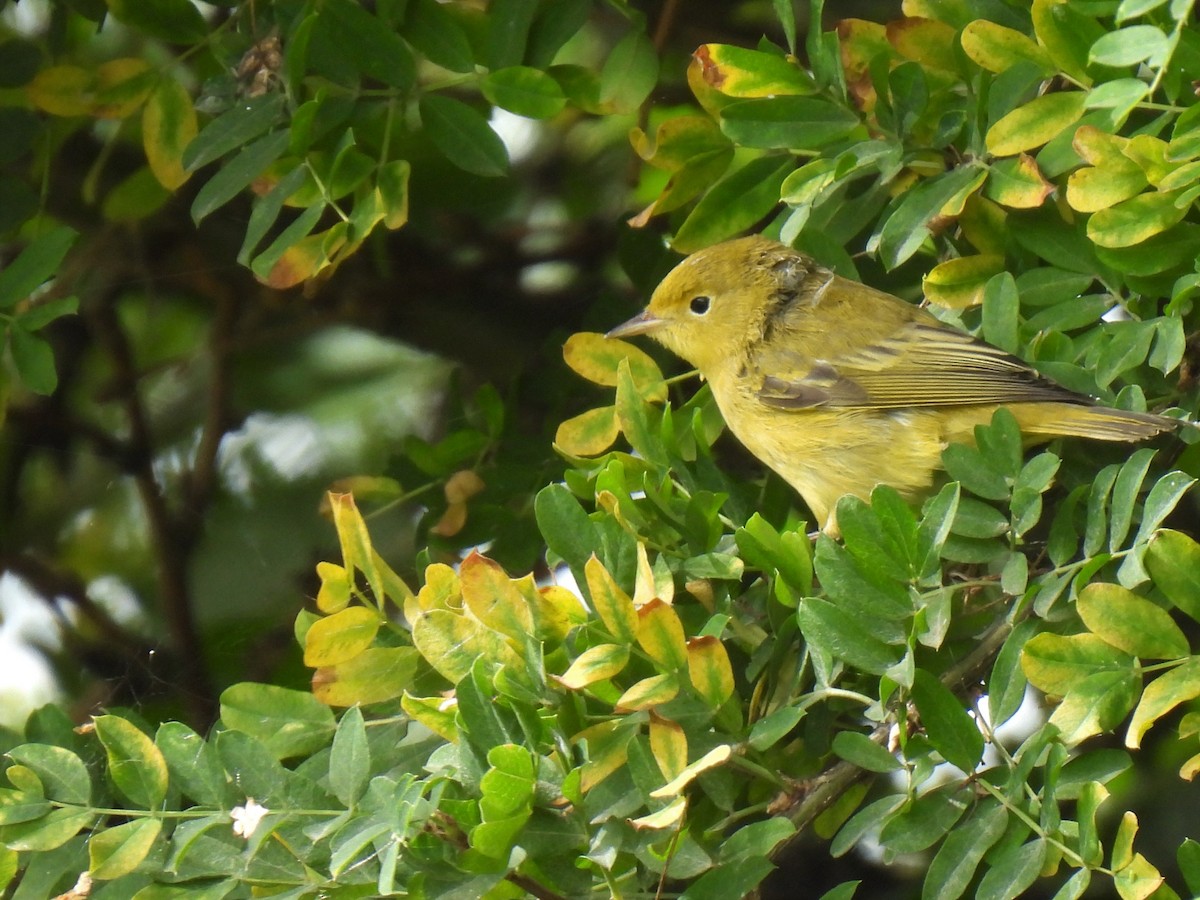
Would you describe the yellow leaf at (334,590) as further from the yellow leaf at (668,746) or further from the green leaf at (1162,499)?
the green leaf at (1162,499)

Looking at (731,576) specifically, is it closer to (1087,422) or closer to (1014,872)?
(1014,872)

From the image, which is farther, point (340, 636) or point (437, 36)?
point (437, 36)

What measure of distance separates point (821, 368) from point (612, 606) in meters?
1.62

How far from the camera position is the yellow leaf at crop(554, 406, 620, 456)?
8.07ft

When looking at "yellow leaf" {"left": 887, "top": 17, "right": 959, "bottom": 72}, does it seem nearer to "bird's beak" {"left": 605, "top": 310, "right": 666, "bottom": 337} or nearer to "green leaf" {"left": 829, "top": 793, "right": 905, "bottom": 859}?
"bird's beak" {"left": 605, "top": 310, "right": 666, "bottom": 337}

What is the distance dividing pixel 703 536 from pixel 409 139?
1.48 meters

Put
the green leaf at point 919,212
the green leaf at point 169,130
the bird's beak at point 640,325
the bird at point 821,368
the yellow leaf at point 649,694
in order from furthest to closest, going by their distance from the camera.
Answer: the bird's beak at point 640,325
the bird at point 821,368
the green leaf at point 169,130
the green leaf at point 919,212
the yellow leaf at point 649,694

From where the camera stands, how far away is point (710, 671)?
1720 mm

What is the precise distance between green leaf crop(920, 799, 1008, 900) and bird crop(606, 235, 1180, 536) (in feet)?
3.39

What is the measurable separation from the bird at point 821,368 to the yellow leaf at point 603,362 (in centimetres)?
35

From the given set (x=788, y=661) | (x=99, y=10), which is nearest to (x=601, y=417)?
(x=788, y=661)

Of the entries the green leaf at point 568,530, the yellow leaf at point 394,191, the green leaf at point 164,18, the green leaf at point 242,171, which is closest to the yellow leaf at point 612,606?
the green leaf at point 568,530

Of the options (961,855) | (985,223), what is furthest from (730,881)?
(985,223)

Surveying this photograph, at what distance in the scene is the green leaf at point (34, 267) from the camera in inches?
101
